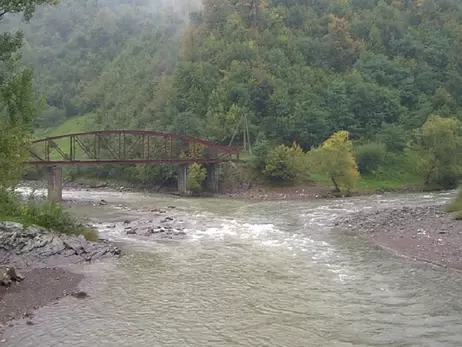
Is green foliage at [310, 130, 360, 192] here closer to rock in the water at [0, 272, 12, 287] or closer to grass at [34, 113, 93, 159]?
rock in the water at [0, 272, 12, 287]

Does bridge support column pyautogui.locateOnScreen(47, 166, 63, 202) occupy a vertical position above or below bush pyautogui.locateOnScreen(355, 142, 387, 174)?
below

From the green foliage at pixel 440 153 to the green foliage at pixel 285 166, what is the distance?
17272 mm

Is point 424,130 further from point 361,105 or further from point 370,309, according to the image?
point 370,309

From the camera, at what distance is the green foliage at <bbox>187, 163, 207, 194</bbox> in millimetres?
77875

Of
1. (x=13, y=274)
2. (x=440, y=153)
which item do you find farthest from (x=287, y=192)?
(x=13, y=274)

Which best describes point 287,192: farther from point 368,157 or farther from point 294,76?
point 294,76

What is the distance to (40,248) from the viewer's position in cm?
2869

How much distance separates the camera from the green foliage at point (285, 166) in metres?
75.2

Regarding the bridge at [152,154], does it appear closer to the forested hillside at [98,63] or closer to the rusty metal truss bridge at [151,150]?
the rusty metal truss bridge at [151,150]

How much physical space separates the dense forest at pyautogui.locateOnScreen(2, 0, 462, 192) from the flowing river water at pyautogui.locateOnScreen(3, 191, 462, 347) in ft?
169

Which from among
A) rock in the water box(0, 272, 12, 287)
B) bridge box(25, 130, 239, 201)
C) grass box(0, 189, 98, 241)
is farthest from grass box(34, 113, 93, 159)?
rock in the water box(0, 272, 12, 287)

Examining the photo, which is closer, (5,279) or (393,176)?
(5,279)

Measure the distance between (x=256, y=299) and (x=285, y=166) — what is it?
54.2 meters

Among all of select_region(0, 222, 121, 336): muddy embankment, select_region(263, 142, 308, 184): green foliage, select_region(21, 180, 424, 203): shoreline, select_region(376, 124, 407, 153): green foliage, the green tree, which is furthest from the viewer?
select_region(376, 124, 407, 153): green foliage
